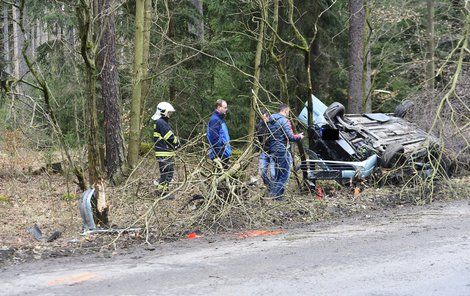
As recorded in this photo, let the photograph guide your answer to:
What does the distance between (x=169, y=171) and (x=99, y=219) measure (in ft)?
4.94

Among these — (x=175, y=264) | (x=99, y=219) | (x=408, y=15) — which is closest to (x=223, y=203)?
(x=99, y=219)

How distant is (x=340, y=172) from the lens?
38.9 ft

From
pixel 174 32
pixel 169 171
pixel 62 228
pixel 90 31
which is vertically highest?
pixel 174 32

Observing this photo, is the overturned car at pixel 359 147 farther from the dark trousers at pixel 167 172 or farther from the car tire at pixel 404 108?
the dark trousers at pixel 167 172

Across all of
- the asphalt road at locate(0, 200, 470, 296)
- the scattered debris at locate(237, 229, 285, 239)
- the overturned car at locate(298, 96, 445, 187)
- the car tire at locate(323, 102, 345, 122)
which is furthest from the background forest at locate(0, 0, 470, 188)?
the asphalt road at locate(0, 200, 470, 296)

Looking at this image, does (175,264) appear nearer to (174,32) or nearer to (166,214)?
(166,214)

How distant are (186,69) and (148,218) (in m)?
11.2

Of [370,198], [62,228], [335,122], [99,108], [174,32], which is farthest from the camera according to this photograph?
[174,32]

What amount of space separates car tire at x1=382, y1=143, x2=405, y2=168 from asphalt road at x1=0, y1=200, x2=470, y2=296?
3.00 meters

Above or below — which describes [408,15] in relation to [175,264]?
above

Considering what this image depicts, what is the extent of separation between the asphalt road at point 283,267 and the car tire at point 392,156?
3002 mm

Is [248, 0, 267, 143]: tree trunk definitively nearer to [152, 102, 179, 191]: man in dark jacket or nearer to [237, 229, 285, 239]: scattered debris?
[152, 102, 179, 191]: man in dark jacket

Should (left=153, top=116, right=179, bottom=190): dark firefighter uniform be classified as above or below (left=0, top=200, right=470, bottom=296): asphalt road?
above

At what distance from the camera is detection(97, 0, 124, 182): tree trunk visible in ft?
45.5
